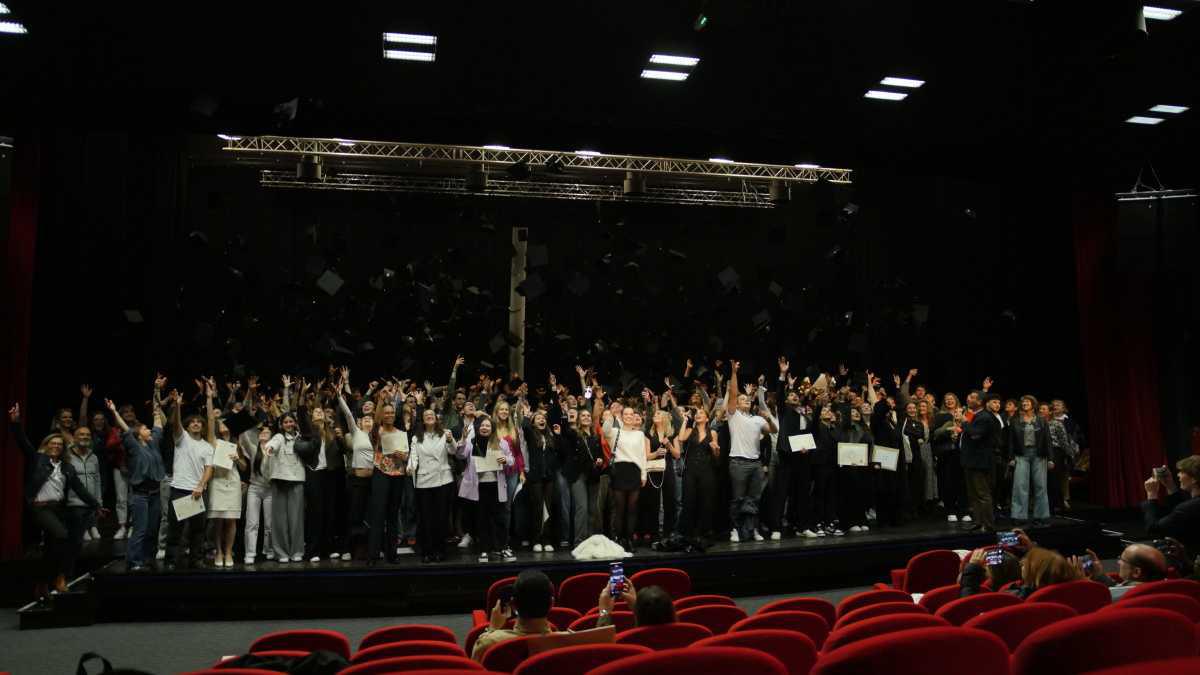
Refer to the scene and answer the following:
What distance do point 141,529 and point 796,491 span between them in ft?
22.6

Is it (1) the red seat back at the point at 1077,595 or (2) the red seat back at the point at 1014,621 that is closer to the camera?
(2) the red seat back at the point at 1014,621

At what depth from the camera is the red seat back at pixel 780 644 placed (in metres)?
2.60

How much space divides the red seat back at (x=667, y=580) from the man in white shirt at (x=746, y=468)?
3.74m

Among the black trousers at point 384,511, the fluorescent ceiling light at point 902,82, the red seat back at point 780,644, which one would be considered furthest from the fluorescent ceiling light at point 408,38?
the red seat back at point 780,644

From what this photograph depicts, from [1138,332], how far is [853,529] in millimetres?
5568

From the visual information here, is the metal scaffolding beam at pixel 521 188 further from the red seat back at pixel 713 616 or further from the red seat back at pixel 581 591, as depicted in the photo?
the red seat back at pixel 713 616

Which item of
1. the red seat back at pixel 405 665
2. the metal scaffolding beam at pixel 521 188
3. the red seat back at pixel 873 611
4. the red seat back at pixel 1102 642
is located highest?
the metal scaffolding beam at pixel 521 188

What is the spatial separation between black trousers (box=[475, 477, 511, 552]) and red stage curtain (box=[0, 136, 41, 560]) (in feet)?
16.4

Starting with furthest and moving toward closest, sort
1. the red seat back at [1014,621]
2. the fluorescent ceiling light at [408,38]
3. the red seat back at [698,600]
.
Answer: the fluorescent ceiling light at [408,38] → the red seat back at [698,600] → the red seat back at [1014,621]

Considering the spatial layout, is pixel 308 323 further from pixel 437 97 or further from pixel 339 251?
pixel 437 97

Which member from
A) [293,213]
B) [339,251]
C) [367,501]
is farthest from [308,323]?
[367,501]

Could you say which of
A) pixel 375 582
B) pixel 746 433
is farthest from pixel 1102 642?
pixel 746 433

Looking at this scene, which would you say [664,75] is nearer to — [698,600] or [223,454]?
[698,600]

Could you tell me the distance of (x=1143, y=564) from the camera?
4238 millimetres
